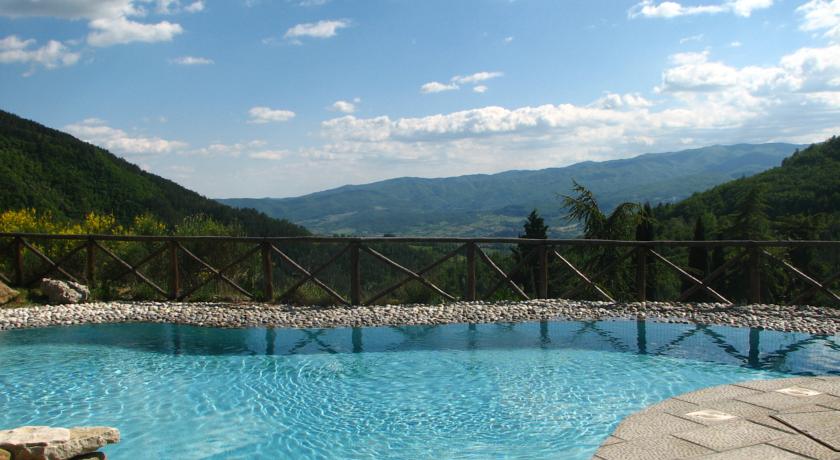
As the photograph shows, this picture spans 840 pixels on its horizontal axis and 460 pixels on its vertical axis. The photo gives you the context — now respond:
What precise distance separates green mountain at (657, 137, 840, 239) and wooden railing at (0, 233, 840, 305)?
63.6ft

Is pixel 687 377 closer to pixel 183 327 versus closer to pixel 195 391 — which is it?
pixel 195 391

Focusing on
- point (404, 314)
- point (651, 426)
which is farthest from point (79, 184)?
point (651, 426)

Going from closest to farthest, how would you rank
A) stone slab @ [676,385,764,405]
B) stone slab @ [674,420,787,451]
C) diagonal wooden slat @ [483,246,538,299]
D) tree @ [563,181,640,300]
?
stone slab @ [674,420,787,451]
stone slab @ [676,385,764,405]
diagonal wooden slat @ [483,246,538,299]
tree @ [563,181,640,300]

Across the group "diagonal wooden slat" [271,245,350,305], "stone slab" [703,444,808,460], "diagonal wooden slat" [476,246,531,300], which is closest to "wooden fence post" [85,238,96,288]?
"diagonal wooden slat" [271,245,350,305]

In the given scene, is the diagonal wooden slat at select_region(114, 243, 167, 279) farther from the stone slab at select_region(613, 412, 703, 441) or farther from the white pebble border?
the stone slab at select_region(613, 412, 703, 441)

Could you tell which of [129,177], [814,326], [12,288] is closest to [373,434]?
[814,326]

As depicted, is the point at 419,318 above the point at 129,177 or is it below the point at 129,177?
below

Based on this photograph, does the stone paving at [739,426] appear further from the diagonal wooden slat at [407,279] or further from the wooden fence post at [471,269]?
the diagonal wooden slat at [407,279]

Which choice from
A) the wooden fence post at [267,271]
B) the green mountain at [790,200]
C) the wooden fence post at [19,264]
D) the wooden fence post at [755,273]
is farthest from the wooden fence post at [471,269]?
the green mountain at [790,200]

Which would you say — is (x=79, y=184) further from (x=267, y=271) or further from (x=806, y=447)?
(x=806, y=447)

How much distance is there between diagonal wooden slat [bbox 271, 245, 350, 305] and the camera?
1048 cm

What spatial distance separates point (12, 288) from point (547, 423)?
10.2 m

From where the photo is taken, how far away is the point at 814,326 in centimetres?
849

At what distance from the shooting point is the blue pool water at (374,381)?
506 cm
